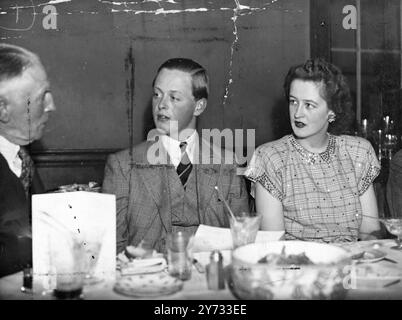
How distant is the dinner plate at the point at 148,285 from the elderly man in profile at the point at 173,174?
83 centimetres

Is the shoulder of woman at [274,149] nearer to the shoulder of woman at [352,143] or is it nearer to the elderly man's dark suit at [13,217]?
the shoulder of woman at [352,143]

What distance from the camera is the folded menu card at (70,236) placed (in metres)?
1.27

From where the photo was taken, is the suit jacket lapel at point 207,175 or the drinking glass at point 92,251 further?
the suit jacket lapel at point 207,175

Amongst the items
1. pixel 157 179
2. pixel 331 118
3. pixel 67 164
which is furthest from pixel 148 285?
pixel 67 164

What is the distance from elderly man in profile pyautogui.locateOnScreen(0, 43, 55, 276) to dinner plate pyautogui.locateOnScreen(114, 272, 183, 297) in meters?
0.59

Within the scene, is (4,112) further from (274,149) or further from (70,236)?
(274,149)

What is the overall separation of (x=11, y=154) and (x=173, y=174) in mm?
686

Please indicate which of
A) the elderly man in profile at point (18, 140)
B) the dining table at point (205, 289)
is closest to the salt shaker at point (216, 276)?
the dining table at point (205, 289)

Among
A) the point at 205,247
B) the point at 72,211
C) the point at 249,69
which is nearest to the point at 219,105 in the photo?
the point at 249,69

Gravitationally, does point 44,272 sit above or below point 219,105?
below

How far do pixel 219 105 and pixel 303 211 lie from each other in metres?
A: 0.88

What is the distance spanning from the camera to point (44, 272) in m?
1.28

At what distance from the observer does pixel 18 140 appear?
2.00 metres

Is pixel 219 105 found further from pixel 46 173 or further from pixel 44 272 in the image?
pixel 44 272
